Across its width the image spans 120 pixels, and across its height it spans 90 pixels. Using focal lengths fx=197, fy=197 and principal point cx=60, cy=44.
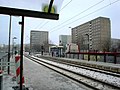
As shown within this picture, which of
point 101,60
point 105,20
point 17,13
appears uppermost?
point 105,20

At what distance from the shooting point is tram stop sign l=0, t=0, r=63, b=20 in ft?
19.1

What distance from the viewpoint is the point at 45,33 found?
90.6 m

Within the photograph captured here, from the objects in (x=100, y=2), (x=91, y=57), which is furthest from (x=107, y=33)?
(x=100, y=2)

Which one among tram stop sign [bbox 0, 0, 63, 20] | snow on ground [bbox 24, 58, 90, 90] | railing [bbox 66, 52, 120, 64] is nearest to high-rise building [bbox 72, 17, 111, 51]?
railing [bbox 66, 52, 120, 64]

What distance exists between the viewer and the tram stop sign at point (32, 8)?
5.82 m

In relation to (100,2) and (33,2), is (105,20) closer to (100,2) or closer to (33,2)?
(100,2)

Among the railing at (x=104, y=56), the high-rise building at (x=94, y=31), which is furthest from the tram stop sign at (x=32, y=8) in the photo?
the high-rise building at (x=94, y=31)

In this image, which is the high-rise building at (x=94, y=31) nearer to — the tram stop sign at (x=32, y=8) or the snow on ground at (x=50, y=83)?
the snow on ground at (x=50, y=83)

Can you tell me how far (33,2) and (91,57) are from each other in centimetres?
3159

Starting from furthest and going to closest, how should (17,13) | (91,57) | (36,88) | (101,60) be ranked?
(91,57)
(101,60)
(36,88)
(17,13)

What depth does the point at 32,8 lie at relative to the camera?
6.13m

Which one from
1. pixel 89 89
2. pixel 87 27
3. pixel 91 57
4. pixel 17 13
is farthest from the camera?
pixel 87 27

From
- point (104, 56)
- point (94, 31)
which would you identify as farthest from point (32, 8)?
point (94, 31)

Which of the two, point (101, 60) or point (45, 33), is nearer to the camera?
point (101, 60)
